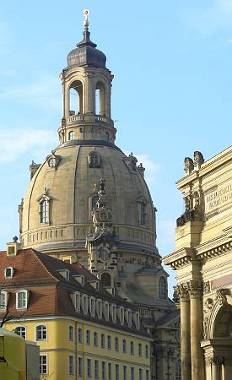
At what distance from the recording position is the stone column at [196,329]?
57.0 m

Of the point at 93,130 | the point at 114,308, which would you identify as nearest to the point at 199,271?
the point at 114,308

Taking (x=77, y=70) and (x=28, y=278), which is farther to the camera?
(x=77, y=70)

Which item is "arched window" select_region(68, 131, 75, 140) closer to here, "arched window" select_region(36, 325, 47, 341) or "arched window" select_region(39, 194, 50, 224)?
"arched window" select_region(39, 194, 50, 224)

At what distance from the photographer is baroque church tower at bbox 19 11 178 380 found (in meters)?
140

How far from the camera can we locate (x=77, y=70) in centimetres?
15812

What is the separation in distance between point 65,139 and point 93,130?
437 cm

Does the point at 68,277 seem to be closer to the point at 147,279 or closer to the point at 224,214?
the point at 147,279

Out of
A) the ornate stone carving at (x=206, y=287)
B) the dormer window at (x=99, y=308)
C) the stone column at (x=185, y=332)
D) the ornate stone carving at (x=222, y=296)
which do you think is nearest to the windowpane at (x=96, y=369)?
the dormer window at (x=99, y=308)


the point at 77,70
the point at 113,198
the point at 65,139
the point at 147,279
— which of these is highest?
the point at 77,70

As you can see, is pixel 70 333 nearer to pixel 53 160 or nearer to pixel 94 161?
pixel 94 161

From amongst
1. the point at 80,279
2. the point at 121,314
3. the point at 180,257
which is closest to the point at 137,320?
the point at 121,314

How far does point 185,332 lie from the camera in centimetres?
5838

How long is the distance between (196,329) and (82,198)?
88.7 meters

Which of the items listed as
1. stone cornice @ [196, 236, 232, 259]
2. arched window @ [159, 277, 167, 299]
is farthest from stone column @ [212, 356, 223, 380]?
arched window @ [159, 277, 167, 299]
